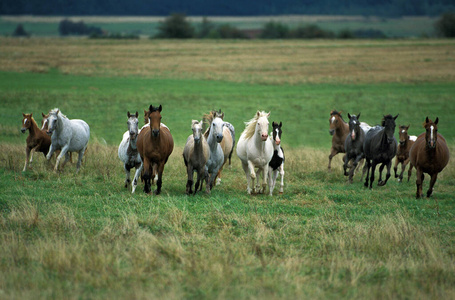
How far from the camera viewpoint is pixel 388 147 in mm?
14625

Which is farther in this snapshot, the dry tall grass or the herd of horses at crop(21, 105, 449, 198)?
the dry tall grass

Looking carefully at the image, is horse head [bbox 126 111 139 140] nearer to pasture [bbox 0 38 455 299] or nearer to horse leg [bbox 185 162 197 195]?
pasture [bbox 0 38 455 299]

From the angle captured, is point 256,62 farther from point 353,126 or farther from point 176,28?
point 176,28

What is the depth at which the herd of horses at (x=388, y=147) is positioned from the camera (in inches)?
500

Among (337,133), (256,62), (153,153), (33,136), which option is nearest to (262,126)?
(153,153)

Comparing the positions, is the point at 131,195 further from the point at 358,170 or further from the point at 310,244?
the point at 358,170

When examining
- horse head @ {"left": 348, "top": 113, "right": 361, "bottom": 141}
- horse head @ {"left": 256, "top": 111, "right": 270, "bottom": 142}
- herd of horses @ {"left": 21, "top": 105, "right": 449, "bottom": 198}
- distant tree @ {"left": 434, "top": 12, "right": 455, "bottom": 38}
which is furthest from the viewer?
distant tree @ {"left": 434, "top": 12, "right": 455, "bottom": 38}

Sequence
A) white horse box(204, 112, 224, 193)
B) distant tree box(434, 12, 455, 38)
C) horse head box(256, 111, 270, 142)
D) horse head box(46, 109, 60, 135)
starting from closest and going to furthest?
horse head box(256, 111, 270, 142), white horse box(204, 112, 224, 193), horse head box(46, 109, 60, 135), distant tree box(434, 12, 455, 38)

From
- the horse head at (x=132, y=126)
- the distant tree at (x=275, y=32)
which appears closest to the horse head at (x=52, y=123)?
the horse head at (x=132, y=126)

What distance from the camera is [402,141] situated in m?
16.3

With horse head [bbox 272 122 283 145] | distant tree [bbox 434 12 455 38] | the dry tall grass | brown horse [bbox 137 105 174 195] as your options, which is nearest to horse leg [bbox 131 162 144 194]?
brown horse [bbox 137 105 174 195]

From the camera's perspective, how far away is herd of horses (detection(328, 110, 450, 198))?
41.7 ft

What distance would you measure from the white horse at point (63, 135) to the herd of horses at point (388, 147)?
768cm

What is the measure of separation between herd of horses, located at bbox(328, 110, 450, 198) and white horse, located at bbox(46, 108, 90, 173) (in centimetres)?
768
